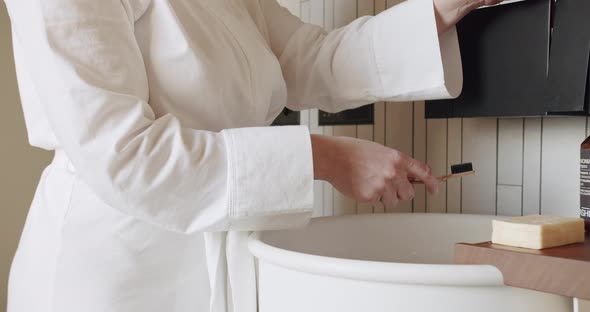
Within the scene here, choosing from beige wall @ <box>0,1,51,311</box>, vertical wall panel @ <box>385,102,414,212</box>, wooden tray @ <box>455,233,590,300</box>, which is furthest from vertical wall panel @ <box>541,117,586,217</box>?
beige wall @ <box>0,1,51,311</box>

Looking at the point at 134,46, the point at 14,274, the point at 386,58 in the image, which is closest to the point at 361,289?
the point at 134,46

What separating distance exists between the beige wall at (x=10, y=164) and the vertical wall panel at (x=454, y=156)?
4.97ft

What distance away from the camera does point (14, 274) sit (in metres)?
0.90

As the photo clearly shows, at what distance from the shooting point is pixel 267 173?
665 millimetres

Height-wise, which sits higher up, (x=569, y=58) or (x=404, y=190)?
(x=569, y=58)

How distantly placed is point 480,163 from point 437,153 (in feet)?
0.30

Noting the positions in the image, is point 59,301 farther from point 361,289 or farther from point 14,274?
point 361,289

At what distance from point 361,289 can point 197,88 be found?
35cm

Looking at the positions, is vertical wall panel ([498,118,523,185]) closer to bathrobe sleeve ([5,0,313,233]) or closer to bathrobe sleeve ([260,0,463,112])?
bathrobe sleeve ([260,0,463,112])

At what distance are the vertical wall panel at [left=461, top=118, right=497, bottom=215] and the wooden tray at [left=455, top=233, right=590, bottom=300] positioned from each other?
48 cm

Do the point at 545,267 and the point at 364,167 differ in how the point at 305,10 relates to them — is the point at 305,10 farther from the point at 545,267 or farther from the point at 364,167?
the point at 545,267

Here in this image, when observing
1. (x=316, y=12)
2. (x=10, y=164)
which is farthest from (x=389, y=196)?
(x=10, y=164)

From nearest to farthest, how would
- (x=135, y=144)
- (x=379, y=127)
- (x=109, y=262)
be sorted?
(x=135, y=144)
(x=109, y=262)
(x=379, y=127)

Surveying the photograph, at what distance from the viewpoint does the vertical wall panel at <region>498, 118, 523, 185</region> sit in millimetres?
975
